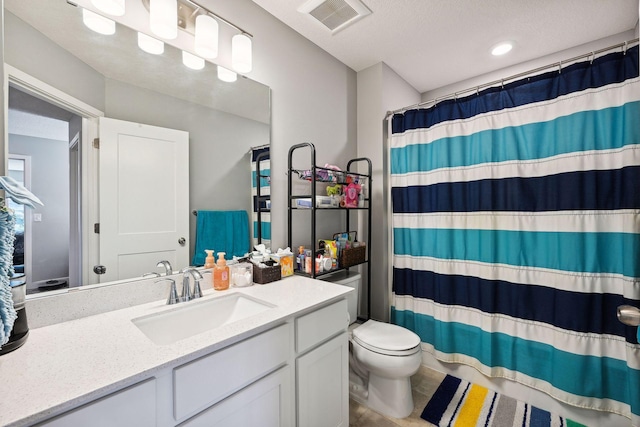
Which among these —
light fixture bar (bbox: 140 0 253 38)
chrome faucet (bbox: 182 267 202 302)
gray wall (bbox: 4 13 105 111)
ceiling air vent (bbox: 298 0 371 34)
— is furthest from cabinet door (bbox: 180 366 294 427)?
ceiling air vent (bbox: 298 0 371 34)

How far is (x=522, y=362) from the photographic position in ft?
5.53

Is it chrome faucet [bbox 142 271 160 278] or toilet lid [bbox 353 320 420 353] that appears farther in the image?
toilet lid [bbox 353 320 420 353]

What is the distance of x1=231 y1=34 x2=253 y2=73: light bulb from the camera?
1504 millimetres

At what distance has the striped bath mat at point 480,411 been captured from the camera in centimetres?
155

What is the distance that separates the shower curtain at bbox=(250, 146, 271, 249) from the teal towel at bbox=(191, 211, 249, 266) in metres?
0.06

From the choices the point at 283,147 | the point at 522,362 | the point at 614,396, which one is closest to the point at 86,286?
the point at 283,147

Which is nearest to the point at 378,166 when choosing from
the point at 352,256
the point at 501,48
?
the point at 352,256

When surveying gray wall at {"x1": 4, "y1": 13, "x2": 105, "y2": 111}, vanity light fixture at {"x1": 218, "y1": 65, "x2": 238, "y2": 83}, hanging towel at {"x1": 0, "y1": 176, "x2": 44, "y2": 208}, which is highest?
vanity light fixture at {"x1": 218, "y1": 65, "x2": 238, "y2": 83}

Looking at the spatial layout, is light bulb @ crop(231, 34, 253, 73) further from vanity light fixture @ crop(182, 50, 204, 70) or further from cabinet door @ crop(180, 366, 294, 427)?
cabinet door @ crop(180, 366, 294, 427)

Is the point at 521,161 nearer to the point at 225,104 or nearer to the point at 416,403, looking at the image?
the point at 416,403

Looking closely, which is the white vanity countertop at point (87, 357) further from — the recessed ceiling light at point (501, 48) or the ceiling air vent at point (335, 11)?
the recessed ceiling light at point (501, 48)

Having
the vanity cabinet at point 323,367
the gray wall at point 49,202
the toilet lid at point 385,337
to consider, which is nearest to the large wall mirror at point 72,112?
the gray wall at point 49,202

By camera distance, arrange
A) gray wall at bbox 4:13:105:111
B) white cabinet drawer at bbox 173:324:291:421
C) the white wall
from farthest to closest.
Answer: the white wall < gray wall at bbox 4:13:105:111 < white cabinet drawer at bbox 173:324:291:421

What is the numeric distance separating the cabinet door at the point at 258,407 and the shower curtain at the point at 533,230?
1368 millimetres
